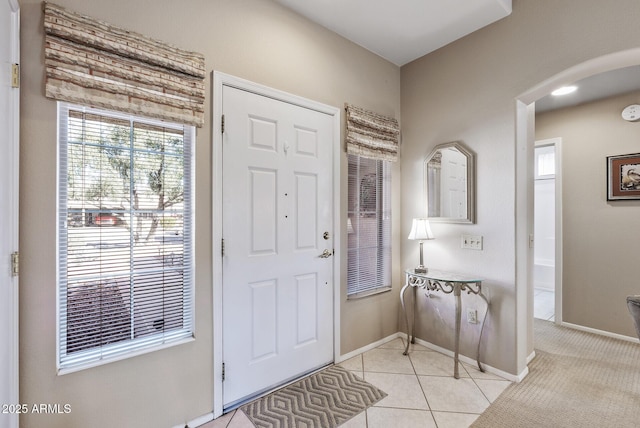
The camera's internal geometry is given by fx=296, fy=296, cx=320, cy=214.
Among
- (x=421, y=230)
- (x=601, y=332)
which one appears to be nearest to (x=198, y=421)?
(x=421, y=230)

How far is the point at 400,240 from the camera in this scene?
3.00 m

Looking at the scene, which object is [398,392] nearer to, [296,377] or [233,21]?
[296,377]

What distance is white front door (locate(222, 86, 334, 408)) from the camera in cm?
192

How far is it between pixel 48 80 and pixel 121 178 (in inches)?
20.0

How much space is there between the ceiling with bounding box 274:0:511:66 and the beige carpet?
2.76 m

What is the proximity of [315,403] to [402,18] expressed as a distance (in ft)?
9.36

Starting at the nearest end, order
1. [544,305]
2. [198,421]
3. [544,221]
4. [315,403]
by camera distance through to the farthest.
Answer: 1. [198,421]
2. [315,403]
3. [544,305]
4. [544,221]

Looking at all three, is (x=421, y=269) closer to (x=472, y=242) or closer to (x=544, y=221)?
(x=472, y=242)

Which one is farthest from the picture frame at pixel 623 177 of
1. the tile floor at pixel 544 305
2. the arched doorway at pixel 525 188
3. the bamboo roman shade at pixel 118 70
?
the bamboo roman shade at pixel 118 70

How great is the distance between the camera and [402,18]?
2.27 meters

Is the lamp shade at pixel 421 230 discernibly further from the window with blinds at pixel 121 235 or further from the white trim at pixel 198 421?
the white trim at pixel 198 421

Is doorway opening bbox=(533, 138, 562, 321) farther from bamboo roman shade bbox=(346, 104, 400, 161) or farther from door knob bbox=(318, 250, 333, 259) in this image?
door knob bbox=(318, 250, 333, 259)

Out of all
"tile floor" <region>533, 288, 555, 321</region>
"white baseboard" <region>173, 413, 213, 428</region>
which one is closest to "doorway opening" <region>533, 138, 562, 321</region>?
"tile floor" <region>533, 288, 555, 321</region>

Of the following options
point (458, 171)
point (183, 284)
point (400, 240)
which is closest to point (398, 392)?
point (400, 240)
